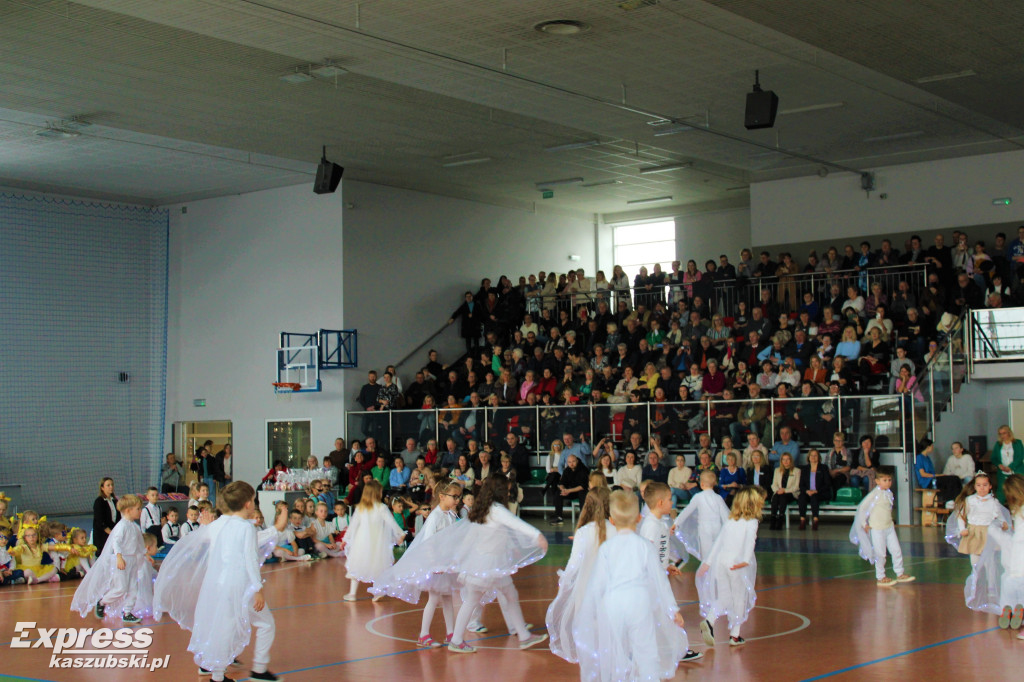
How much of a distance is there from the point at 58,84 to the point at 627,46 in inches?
383

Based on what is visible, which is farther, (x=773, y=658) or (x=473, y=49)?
(x=473, y=49)

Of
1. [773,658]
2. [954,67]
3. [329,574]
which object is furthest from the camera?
[954,67]

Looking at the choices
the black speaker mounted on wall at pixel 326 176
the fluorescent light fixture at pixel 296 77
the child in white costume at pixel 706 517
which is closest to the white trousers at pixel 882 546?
the child in white costume at pixel 706 517

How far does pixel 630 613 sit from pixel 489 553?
2.73 metres

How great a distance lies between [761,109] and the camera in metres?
17.0

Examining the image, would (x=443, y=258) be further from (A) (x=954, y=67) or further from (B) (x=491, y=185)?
(A) (x=954, y=67)

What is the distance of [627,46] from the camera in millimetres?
16938

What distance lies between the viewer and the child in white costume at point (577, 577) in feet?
27.3

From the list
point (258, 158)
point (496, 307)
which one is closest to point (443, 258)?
point (496, 307)

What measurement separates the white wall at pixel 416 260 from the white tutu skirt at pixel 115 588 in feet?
52.2

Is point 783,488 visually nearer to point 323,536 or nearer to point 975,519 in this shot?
point 323,536

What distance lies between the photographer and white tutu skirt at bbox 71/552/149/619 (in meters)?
11.9

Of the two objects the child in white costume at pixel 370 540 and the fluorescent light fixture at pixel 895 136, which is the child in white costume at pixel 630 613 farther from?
the fluorescent light fixture at pixel 895 136

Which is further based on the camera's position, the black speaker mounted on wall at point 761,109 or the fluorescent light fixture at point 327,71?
the fluorescent light fixture at point 327,71
